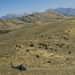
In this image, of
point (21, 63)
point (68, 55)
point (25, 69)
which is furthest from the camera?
point (68, 55)

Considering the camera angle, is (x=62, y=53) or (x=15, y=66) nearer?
(x=15, y=66)

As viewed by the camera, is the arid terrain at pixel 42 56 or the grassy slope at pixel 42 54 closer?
the arid terrain at pixel 42 56

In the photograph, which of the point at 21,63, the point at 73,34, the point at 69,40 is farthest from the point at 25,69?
the point at 73,34

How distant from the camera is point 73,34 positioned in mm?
49031

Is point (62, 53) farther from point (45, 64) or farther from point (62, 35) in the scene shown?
point (62, 35)

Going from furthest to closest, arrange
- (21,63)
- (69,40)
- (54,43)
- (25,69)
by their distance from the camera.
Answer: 1. (69,40)
2. (54,43)
3. (21,63)
4. (25,69)

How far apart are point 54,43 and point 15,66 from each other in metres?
12.7

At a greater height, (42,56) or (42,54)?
(42,54)

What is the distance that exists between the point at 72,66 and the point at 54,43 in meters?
9.58

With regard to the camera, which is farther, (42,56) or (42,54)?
(42,54)

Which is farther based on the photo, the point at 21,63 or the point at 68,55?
the point at 68,55

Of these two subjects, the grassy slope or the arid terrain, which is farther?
the grassy slope

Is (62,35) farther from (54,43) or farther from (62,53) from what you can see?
(62,53)

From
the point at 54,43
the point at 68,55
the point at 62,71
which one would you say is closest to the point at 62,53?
the point at 68,55
